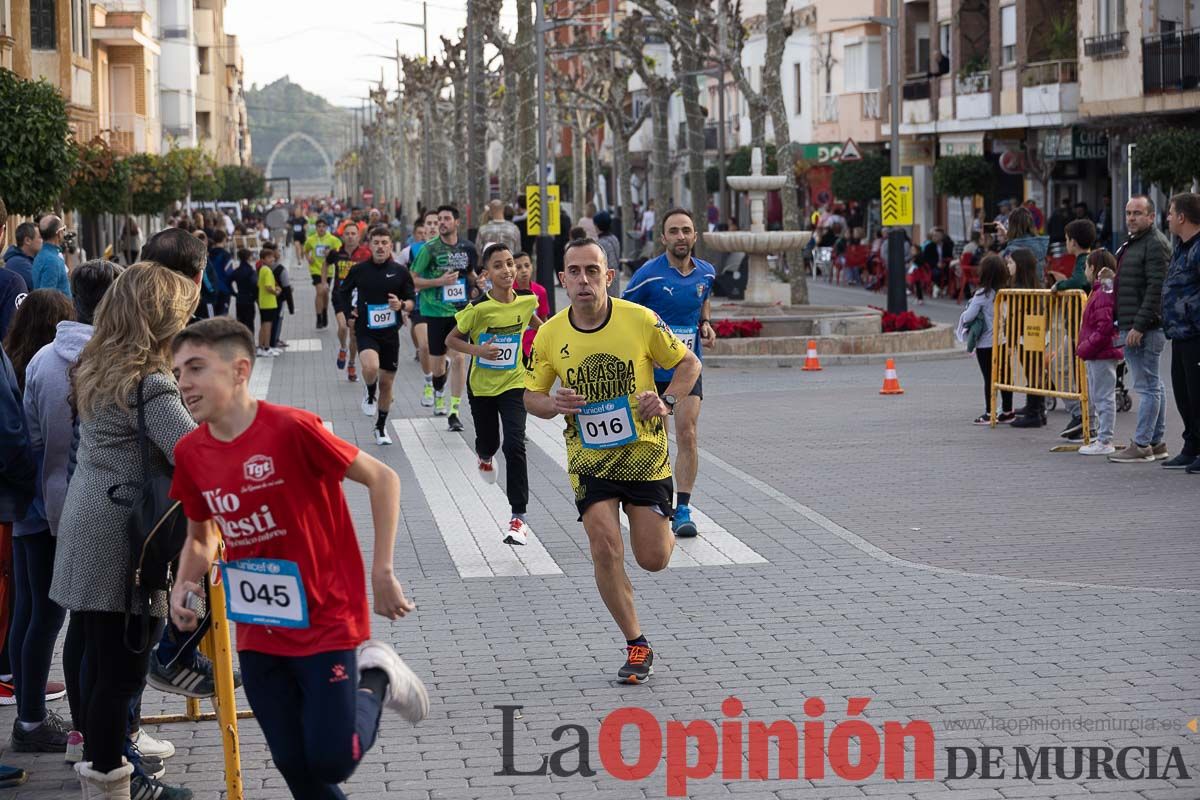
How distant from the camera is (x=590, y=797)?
6168 mm

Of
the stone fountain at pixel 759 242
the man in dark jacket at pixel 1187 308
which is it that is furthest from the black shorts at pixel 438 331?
the stone fountain at pixel 759 242

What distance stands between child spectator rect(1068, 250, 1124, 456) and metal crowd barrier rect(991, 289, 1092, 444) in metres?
0.39

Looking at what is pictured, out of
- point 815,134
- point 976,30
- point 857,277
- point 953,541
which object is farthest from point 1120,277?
point 815,134

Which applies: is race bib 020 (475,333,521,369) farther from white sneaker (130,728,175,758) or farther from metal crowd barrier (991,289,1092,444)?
white sneaker (130,728,175,758)

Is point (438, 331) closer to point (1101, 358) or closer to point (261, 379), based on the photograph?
point (261, 379)

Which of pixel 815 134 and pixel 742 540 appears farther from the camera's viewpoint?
pixel 815 134

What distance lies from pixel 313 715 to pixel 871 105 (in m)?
53.9

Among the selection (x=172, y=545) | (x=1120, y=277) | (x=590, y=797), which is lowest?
(x=590, y=797)

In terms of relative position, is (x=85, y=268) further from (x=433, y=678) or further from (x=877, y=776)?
(x=877, y=776)

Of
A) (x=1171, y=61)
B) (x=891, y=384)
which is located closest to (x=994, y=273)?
(x=891, y=384)

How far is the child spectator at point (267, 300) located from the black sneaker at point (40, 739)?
19.6 metres

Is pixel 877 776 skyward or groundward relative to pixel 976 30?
groundward

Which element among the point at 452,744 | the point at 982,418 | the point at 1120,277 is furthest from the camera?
the point at 982,418

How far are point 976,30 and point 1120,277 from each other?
36906 mm
